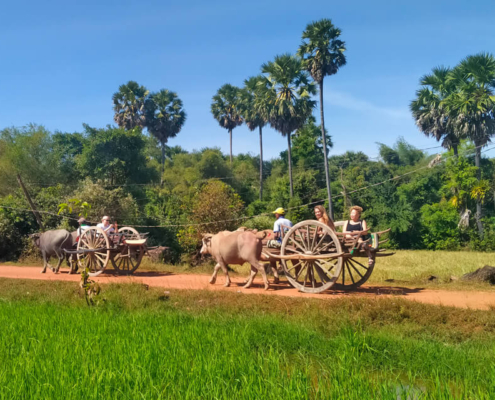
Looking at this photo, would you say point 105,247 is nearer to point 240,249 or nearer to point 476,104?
point 240,249

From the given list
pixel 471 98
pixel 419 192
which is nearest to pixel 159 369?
pixel 471 98

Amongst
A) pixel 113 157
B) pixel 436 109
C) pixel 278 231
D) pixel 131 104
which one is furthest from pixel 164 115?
pixel 278 231

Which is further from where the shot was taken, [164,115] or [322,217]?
[164,115]

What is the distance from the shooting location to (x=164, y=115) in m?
41.4

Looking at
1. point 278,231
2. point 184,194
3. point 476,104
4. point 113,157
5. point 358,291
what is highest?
point 476,104

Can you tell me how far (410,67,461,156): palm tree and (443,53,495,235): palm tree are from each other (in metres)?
1.08

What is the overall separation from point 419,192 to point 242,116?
16.1m

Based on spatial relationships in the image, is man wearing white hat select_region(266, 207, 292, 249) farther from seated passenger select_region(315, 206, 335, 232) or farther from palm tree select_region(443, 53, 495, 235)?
palm tree select_region(443, 53, 495, 235)

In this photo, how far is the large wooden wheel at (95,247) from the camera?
12.6 meters

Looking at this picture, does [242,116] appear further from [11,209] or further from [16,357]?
[16,357]

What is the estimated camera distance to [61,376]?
3848 mm

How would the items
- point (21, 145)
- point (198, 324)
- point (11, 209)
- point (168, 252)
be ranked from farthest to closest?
point (21, 145)
point (11, 209)
point (168, 252)
point (198, 324)

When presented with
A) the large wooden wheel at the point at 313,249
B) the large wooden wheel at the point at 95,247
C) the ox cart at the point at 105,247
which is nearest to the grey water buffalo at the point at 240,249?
the large wooden wheel at the point at 313,249

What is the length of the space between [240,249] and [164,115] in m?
33.3
